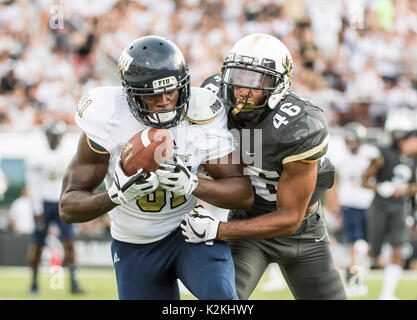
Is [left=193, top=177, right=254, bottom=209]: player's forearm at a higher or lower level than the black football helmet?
lower

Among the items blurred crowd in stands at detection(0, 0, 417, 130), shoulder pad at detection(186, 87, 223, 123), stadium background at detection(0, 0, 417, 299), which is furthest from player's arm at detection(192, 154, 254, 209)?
blurred crowd in stands at detection(0, 0, 417, 130)

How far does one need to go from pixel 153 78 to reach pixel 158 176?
47 cm

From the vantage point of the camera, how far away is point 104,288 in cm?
767

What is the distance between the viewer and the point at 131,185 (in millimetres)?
3057

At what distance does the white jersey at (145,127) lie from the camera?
337cm

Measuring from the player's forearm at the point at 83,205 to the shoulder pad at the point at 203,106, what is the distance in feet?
1.85

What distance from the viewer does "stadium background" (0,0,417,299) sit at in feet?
31.5

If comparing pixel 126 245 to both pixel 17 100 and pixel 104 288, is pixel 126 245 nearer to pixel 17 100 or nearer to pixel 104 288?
pixel 104 288

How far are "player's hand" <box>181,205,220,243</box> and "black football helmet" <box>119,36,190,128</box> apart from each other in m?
0.43

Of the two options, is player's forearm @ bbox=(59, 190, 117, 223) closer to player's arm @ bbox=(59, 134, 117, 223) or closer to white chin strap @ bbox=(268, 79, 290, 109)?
player's arm @ bbox=(59, 134, 117, 223)

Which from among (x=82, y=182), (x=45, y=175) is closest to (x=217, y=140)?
(x=82, y=182)

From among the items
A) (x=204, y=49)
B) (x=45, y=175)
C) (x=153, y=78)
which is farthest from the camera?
(x=204, y=49)

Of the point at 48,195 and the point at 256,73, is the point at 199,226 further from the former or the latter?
the point at 48,195

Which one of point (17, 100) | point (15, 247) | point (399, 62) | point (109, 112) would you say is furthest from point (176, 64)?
point (399, 62)
